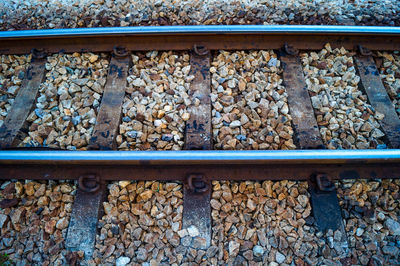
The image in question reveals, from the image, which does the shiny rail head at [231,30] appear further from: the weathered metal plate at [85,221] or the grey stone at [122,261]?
the grey stone at [122,261]

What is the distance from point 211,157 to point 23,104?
204cm

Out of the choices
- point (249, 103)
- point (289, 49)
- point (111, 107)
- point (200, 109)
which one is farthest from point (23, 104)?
point (289, 49)

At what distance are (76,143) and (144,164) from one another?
0.73 meters

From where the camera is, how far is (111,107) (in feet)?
9.75

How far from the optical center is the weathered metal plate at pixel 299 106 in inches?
108

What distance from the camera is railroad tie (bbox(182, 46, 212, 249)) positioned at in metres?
2.34

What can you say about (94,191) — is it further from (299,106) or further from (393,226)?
(393,226)

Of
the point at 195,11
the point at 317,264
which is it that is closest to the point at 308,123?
the point at 317,264

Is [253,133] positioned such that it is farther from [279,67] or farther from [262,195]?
[279,67]

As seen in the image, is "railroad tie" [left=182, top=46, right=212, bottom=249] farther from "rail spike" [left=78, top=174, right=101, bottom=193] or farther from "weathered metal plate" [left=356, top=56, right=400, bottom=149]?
"weathered metal plate" [left=356, top=56, right=400, bottom=149]

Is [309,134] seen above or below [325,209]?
above

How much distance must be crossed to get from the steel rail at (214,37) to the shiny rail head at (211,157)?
150 cm

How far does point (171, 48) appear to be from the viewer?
3484 mm

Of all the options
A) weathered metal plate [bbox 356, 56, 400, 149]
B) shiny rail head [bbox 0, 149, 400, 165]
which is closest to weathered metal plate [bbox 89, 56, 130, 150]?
shiny rail head [bbox 0, 149, 400, 165]
